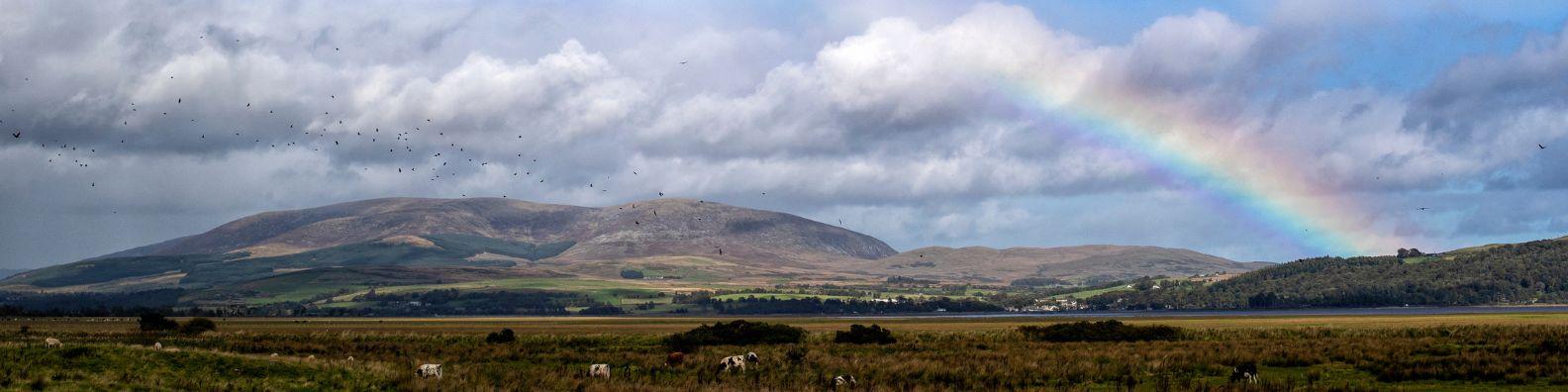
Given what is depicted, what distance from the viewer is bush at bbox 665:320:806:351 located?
86.1 m

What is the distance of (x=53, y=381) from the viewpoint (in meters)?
40.7

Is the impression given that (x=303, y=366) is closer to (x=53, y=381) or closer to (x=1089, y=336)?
(x=53, y=381)

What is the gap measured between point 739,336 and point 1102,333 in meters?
26.4

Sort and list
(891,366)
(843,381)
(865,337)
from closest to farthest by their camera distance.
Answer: (843,381) → (891,366) → (865,337)

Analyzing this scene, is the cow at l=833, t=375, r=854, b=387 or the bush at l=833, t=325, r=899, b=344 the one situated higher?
the bush at l=833, t=325, r=899, b=344

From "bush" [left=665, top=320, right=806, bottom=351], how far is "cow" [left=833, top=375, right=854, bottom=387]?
3331 centimetres

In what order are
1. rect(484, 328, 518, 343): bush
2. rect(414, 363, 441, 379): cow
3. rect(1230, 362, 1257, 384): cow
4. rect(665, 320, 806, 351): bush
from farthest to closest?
rect(484, 328, 518, 343): bush
rect(665, 320, 806, 351): bush
rect(414, 363, 441, 379): cow
rect(1230, 362, 1257, 384): cow

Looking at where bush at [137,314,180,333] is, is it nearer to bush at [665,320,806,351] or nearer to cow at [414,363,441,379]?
bush at [665,320,806,351]

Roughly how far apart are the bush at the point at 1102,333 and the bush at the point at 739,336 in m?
18.0

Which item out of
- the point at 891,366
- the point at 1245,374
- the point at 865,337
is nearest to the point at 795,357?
the point at 891,366

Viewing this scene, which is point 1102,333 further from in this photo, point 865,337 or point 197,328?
point 197,328

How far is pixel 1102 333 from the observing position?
87500 mm

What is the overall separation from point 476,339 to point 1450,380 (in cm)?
6571

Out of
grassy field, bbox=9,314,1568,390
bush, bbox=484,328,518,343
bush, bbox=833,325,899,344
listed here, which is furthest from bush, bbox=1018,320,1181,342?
bush, bbox=484,328,518,343
